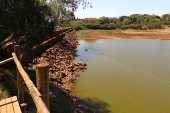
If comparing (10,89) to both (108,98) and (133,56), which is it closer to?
(108,98)

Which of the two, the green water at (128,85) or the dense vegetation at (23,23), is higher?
the dense vegetation at (23,23)

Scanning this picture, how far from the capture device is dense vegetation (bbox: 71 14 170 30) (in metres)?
76.0

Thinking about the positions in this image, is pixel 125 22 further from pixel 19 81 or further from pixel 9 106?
pixel 9 106

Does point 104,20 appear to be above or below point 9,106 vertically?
below

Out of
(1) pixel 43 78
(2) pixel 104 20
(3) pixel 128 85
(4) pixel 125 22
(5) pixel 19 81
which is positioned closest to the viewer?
(1) pixel 43 78

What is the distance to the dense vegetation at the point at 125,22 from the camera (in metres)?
76.0

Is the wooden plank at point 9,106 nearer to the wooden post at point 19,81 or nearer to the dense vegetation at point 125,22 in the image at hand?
the wooden post at point 19,81

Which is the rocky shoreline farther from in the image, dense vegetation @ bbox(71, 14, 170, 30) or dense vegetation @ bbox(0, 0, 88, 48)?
dense vegetation @ bbox(71, 14, 170, 30)

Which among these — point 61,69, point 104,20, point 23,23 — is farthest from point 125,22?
point 23,23

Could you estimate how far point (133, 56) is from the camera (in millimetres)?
33281

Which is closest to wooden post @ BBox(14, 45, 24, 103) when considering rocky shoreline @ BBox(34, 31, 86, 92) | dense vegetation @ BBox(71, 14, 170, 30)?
rocky shoreline @ BBox(34, 31, 86, 92)

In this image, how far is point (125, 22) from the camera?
284 feet

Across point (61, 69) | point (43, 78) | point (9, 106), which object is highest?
point (43, 78)

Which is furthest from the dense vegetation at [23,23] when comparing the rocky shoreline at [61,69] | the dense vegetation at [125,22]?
the dense vegetation at [125,22]
